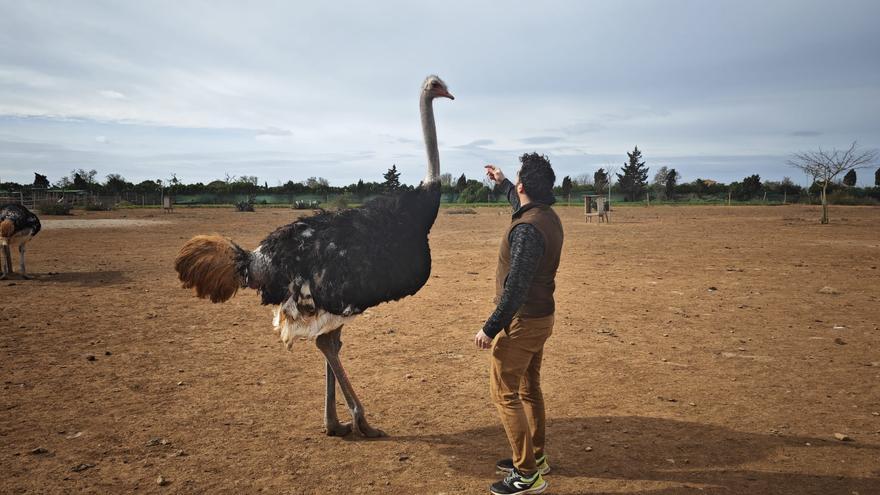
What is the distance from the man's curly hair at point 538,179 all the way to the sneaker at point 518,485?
56.5 inches

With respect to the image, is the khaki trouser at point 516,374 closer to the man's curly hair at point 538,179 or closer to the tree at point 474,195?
the man's curly hair at point 538,179

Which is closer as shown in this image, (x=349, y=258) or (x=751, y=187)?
(x=349, y=258)

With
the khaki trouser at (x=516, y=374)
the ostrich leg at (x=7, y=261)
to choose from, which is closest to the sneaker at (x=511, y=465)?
the khaki trouser at (x=516, y=374)

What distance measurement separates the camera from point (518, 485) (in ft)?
10.3

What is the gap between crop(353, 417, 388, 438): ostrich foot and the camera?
404 cm

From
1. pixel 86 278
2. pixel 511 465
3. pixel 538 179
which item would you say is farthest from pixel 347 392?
pixel 86 278

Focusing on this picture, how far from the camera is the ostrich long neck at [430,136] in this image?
15.1 feet

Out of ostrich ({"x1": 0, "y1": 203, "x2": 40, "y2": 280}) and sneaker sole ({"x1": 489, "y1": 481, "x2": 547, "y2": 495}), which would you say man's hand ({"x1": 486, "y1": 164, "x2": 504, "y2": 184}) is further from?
ostrich ({"x1": 0, "y1": 203, "x2": 40, "y2": 280})

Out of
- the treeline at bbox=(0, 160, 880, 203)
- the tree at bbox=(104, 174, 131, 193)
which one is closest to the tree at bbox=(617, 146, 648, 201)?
the treeline at bbox=(0, 160, 880, 203)

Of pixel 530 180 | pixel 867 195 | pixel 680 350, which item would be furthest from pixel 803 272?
pixel 867 195

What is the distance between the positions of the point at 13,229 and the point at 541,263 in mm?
10266

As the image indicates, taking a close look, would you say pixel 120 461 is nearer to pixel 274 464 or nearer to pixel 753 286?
pixel 274 464

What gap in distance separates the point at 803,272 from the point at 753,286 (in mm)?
2033

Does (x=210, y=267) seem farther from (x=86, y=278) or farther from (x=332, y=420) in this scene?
(x=86, y=278)
